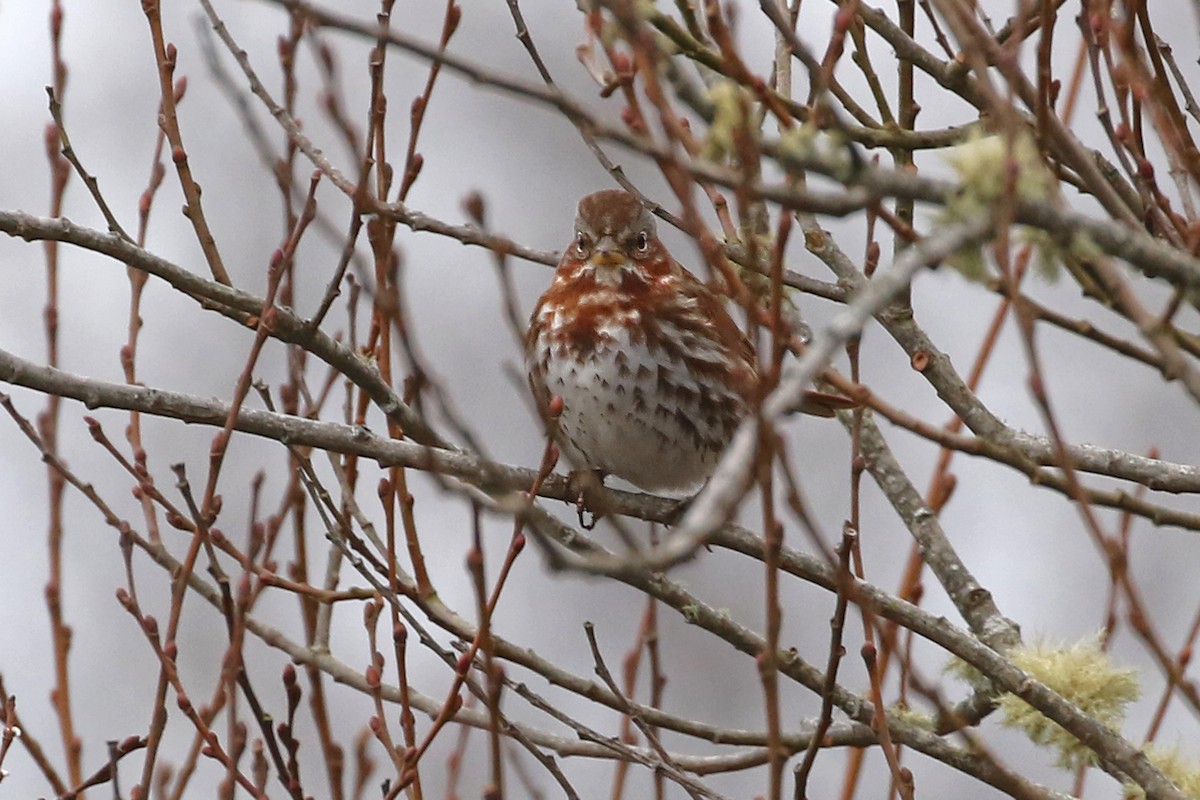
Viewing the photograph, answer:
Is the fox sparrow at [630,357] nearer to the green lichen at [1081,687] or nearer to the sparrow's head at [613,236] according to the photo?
the sparrow's head at [613,236]

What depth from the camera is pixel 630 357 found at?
18.4ft

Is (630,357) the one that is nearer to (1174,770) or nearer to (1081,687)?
(1081,687)

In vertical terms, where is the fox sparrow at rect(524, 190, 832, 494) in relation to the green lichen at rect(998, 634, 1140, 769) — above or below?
above

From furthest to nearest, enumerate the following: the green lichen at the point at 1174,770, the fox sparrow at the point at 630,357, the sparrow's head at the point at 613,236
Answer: the sparrow's head at the point at 613,236
the fox sparrow at the point at 630,357
the green lichen at the point at 1174,770

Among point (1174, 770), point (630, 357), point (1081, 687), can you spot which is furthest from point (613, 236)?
point (1174, 770)

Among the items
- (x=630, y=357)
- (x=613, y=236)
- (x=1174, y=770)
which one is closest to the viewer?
(x=1174, y=770)

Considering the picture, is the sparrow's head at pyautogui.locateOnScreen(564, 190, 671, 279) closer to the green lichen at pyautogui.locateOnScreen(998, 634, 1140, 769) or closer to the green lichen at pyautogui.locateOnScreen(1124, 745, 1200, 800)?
the green lichen at pyautogui.locateOnScreen(998, 634, 1140, 769)

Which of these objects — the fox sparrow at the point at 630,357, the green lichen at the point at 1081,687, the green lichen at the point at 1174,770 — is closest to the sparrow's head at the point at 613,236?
the fox sparrow at the point at 630,357

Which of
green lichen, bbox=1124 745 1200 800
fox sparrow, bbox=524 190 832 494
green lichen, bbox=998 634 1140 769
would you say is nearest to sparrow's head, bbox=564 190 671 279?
fox sparrow, bbox=524 190 832 494

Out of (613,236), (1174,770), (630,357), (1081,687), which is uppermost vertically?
(613,236)

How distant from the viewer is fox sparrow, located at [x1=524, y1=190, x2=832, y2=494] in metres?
5.61

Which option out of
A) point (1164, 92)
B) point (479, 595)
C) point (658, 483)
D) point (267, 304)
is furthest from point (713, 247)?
point (658, 483)

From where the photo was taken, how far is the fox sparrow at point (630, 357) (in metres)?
5.61

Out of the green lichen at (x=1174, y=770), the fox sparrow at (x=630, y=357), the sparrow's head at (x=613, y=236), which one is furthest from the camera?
the sparrow's head at (x=613, y=236)
